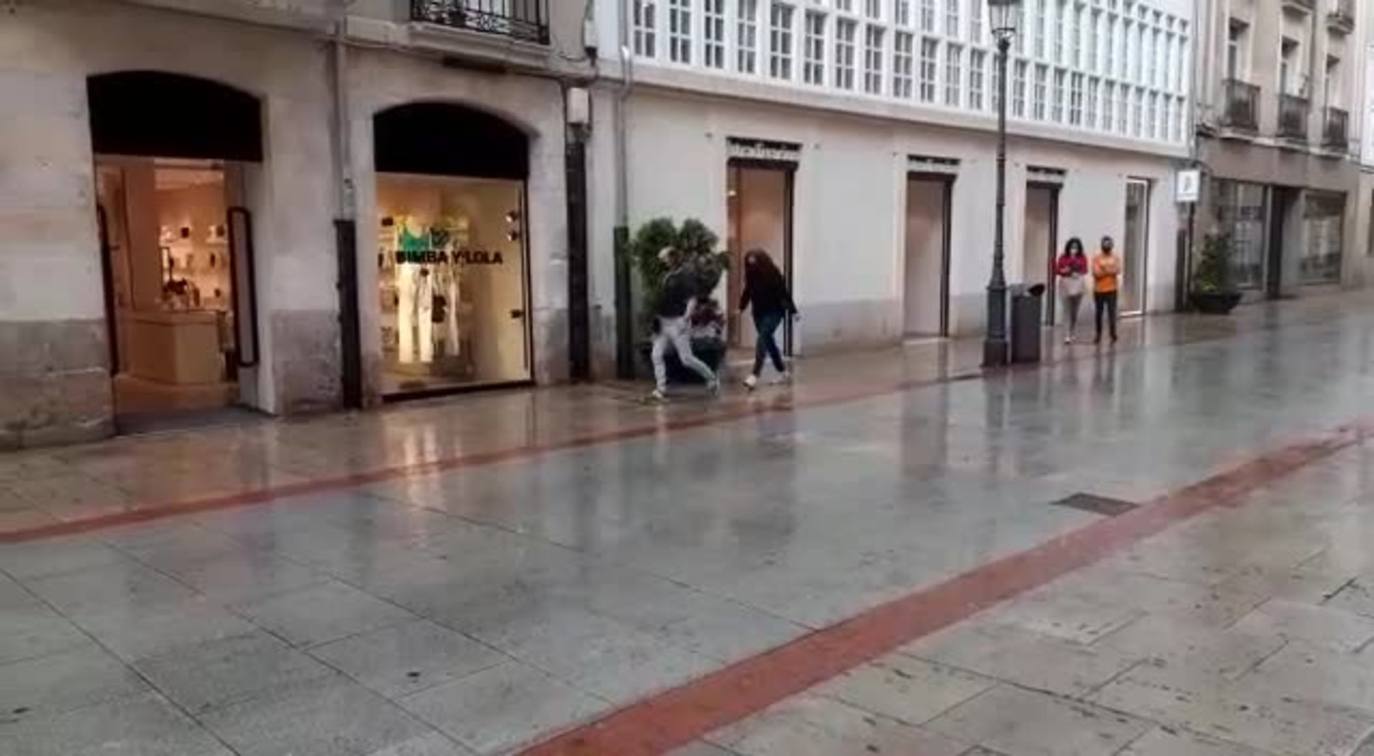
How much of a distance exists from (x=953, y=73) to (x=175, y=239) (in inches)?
475

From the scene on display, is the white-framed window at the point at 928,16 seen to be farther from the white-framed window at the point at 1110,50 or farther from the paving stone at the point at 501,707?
the paving stone at the point at 501,707

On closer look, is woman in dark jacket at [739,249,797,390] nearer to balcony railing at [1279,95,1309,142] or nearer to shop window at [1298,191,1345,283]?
balcony railing at [1279,95,1309,142]

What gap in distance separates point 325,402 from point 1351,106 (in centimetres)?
3099

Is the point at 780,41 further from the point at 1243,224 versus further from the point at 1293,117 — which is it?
the point at 1293,117

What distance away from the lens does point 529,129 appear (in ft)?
40.6

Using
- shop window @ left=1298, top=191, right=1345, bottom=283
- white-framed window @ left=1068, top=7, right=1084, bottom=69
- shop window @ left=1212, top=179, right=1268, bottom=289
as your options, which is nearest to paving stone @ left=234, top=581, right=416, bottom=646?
white-framed window @ left=1068, top=7, right=1084, bottom=69

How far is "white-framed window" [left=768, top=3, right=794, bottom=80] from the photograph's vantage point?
48.9 ft

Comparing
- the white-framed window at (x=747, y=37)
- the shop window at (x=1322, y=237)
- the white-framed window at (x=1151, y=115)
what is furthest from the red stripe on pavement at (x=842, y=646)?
the shop window at (x=1322, y=237)

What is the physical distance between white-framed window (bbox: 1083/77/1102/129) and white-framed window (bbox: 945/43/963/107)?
→ 14.7ft

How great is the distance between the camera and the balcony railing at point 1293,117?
2744 centimetres

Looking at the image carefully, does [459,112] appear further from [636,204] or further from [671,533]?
[671,533]

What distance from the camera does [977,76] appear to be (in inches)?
727

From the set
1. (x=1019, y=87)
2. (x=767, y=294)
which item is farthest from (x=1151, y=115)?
(x=767, y=294)

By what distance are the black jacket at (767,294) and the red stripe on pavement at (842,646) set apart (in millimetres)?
6163
